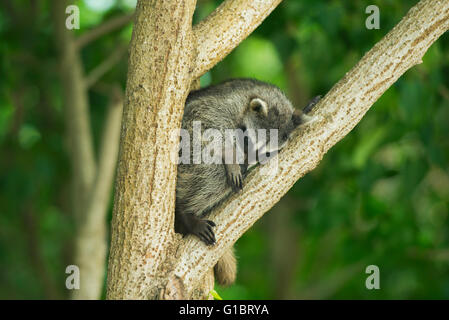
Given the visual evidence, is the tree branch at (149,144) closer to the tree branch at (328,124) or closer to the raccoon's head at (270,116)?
the tree branch at (328,124)

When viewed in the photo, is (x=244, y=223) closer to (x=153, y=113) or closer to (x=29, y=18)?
(x=153, y=113)

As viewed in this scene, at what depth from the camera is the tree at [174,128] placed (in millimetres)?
2561

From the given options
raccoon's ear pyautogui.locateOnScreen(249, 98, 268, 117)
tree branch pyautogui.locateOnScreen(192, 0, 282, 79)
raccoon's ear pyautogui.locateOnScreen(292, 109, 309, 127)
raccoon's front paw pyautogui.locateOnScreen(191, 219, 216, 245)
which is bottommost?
raccoon's front paw pyautogui.locateOnScreen(191, 219, 216, 245)

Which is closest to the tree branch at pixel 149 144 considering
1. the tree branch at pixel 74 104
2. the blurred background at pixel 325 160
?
the blurred background at pixel 325 160

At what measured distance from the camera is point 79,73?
435 centimetres

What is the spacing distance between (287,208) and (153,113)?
409 cm

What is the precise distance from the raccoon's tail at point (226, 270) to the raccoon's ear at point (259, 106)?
3.09 feet

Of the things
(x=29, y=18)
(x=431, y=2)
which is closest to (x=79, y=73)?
(x=29, y=18)

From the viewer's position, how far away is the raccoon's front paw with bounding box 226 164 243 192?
2.87 meters

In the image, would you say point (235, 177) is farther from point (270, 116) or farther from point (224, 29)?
point (224, 29)

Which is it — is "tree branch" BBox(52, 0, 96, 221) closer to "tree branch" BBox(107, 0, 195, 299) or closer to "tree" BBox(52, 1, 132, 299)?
"tree" BBox(52, 1, 132, 299)

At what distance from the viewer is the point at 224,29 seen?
113 inches

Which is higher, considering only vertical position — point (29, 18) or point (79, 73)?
point (29, 18)

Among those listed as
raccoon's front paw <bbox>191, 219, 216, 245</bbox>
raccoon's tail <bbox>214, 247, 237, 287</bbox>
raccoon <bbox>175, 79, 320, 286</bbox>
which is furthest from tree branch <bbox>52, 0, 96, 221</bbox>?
raccoon's front paw <bbox>191, 219, 216, 245</bbox>
